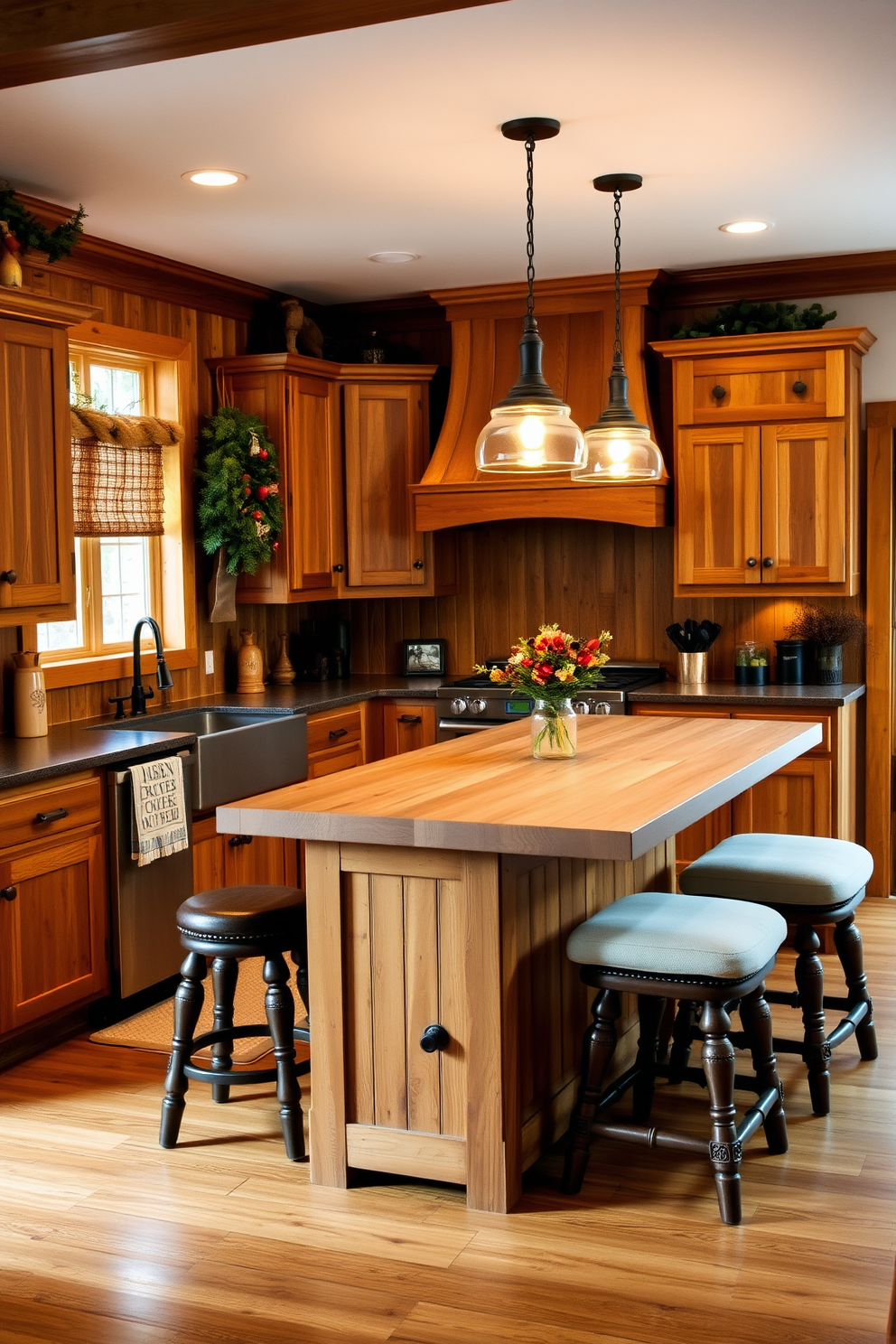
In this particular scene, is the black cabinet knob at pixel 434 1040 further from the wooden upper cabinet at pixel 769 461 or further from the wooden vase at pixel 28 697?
the wooden upper cabinet at pixel 769 461

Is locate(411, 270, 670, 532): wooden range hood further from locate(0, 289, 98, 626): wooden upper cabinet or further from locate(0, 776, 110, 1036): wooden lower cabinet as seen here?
locate(0, 776, 110, 1036): wooden lower cabinet

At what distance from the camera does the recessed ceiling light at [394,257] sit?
5.43 metres

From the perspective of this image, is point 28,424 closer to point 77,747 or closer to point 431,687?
point 77,747

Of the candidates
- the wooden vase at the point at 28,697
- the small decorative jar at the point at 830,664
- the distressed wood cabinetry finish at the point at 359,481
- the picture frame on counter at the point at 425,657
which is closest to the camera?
the wooden vase at the point at 28,697

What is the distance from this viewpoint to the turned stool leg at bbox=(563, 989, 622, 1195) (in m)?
3.14

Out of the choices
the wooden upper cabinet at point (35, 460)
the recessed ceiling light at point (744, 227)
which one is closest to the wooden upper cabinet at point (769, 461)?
→ the recessed ceiling light at point (744, 227)

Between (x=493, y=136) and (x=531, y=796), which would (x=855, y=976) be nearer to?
(x=531, y=796)

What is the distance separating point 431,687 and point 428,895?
3.02 meters

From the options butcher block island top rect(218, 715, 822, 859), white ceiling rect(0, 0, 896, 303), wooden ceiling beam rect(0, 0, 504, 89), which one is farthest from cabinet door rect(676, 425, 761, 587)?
wooden ceiling beam rect(0, 0, 504, 89)

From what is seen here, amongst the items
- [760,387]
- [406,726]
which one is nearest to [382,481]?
[406,726]

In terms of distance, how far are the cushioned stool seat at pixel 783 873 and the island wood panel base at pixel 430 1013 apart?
2.10ft

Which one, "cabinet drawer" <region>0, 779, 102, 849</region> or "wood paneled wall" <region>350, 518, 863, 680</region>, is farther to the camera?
"wood paneled wall" <region>350, 518, 863, 680</region>

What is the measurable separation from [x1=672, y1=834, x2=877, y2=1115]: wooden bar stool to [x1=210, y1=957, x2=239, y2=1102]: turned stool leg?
1.20 metres

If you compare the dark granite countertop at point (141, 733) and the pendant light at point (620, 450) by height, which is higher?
the pendant light at point (620, 450)
